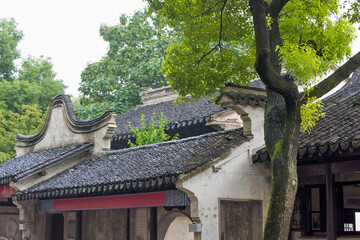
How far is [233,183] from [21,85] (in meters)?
28.7

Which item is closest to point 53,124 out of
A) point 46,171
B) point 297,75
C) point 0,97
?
point 46,171

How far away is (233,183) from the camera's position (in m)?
14.6

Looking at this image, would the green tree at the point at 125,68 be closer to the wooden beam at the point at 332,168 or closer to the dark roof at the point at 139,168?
the dark roof at the point at 139,168

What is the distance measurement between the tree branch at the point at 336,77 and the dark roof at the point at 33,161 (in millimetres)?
10356

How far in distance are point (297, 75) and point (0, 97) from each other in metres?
31.9

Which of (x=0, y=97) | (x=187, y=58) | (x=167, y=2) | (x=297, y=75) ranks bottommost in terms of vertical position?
(x=297, y=75)

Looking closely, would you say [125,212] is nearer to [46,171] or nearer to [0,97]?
[46,171]

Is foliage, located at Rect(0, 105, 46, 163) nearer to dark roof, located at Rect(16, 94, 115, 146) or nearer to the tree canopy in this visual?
the tree canopy

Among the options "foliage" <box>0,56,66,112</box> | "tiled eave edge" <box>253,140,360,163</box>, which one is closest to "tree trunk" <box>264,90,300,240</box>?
"tiled eave edge" <box>253,140,360,163</box>

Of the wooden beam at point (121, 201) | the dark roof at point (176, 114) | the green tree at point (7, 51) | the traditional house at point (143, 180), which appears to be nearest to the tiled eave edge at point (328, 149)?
the traditional house at point (143, 180)

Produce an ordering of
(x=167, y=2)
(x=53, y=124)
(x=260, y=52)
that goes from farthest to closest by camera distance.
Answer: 1. (x=53, y=124)
2. (x=167, y=2)
3. (x=260, y=52)

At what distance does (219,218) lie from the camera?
14273 mm

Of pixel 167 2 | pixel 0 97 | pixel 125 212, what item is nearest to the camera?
pixel 167 2

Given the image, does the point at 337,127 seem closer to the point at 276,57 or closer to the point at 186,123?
the point at 276,57
